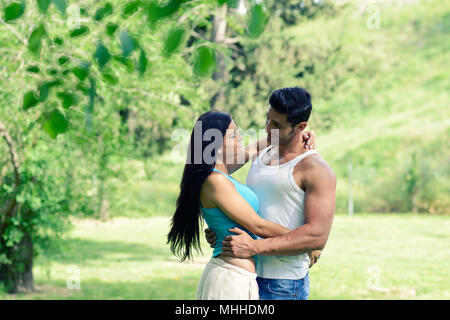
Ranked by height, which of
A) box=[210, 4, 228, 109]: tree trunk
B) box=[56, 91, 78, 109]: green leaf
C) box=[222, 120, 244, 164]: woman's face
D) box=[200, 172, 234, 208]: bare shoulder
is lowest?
box=[200, 172, 234, 208]: bare shoulder

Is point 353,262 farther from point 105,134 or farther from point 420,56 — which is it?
point 420,56

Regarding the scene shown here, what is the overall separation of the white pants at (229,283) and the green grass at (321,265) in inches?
216

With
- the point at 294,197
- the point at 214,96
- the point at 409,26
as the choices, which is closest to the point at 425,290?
the point at 214,96

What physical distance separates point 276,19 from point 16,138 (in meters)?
7.41

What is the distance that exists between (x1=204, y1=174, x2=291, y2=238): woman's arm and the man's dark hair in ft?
1.37

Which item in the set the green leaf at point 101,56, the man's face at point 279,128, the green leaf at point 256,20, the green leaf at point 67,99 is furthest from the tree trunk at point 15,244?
the green leaf at point 256,20

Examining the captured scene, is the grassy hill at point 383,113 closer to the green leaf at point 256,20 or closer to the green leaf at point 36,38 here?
the green leaf at point 36,38

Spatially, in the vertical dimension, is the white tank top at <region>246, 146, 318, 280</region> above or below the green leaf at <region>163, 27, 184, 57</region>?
below

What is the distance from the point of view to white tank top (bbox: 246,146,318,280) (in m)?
2.73

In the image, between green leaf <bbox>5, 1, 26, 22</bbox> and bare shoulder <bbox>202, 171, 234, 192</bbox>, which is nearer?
green leaf <bbox>5, 1, 26, 22</bbox>

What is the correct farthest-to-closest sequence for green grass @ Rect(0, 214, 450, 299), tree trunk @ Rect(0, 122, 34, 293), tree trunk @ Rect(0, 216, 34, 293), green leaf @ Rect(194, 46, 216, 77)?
green grass @ Rect(0, 214, 450, 299) < tree trunk @ Rect(0, 216, 34, 293) < tree trunk @ Rect(0, 122, 34, 293) < green leaf @ Rect(194, 46, 216, 77)

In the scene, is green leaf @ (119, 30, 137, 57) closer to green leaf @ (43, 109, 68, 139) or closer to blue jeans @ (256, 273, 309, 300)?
green leaf @ (43, 109, 68, 139)

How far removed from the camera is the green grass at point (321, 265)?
31.0ft

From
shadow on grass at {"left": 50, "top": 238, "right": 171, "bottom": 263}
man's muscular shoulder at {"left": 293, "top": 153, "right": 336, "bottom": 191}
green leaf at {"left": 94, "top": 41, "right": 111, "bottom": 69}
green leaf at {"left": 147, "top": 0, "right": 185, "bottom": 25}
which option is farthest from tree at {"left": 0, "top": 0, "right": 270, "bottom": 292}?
shadow on grass at {"left": 50, "top": 238, "right": 171, "bottom": 263}
